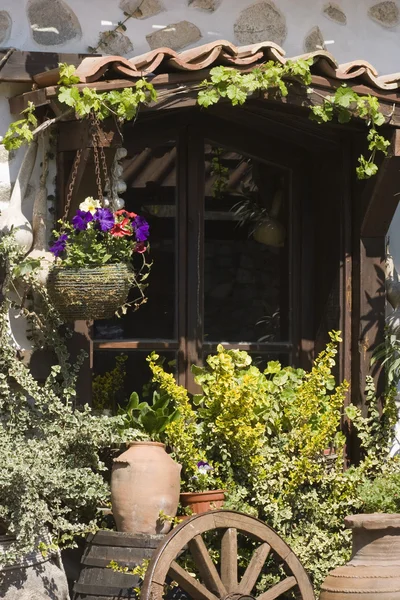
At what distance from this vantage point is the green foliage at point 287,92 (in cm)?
557

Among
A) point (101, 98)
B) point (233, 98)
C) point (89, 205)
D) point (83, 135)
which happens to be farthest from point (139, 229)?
point (233, 98)

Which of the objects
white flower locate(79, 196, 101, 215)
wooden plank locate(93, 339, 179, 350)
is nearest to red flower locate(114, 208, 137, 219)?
white flower locate(79, 196, 101, 215)

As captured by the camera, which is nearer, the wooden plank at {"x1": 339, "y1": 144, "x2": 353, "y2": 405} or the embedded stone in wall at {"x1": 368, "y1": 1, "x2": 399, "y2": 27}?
the wooden plank at {"x1": 339, "y1": 144, "x2": 353, "y2": 405}

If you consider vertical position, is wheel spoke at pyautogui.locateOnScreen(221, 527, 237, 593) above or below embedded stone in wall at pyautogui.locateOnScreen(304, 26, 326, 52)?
below

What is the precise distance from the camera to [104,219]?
214 inches

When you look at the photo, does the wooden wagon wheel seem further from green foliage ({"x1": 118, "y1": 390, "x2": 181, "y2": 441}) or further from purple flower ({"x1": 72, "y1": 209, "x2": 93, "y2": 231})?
purple flower ({"x1": 72, "y1": 209, "x2": 93, "y2": 231})

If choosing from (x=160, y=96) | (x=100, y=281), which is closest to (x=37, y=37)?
(x=160, y=96)

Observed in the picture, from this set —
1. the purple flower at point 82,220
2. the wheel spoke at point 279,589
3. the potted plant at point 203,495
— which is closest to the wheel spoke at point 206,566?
the wheel spoke at point 279,589

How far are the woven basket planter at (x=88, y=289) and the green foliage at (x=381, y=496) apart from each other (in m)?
1.55

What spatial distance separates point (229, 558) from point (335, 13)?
298cm

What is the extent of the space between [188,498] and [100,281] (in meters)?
1.14

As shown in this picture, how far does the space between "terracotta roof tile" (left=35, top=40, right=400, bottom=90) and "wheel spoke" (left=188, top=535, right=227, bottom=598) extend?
211 cm

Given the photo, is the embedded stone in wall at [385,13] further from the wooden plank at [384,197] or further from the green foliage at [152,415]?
the green foliage at [152,415]

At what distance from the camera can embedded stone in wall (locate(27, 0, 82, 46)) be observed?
5.96 metres
